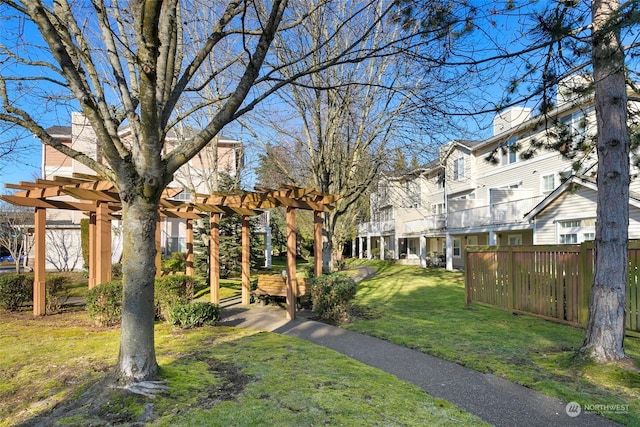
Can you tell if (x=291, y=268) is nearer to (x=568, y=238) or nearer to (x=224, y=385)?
(x=224, y=385)

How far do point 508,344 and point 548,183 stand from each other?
15522 millimetres

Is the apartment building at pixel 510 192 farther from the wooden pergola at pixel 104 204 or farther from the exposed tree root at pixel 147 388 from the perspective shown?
the exposed tree root at pixel 147 388

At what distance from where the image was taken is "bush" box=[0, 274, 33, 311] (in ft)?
32.2

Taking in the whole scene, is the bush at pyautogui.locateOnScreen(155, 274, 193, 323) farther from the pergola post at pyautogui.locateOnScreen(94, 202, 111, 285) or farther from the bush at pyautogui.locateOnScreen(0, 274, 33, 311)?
the bush at pyautogui.locateOnScreen(0, 274, 33, 311)

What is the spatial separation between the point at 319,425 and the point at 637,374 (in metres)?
4.01

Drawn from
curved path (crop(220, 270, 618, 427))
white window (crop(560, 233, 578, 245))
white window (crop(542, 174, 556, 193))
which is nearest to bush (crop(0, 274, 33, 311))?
curved path (crop(220, 270, 618, 427))

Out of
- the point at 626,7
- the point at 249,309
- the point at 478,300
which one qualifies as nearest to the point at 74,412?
the point at 626,7

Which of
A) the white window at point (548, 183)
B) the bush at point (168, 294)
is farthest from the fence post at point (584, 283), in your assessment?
the white window at point (548, 183)

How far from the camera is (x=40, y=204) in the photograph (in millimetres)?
9453

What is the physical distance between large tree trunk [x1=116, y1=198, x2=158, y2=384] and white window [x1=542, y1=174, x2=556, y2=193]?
19.8 meters

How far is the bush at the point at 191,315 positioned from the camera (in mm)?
7480

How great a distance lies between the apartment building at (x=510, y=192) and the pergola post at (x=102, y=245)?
8791mm

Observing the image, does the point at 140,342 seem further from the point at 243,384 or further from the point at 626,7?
the point at 626,7

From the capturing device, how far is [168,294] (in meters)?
8.34
